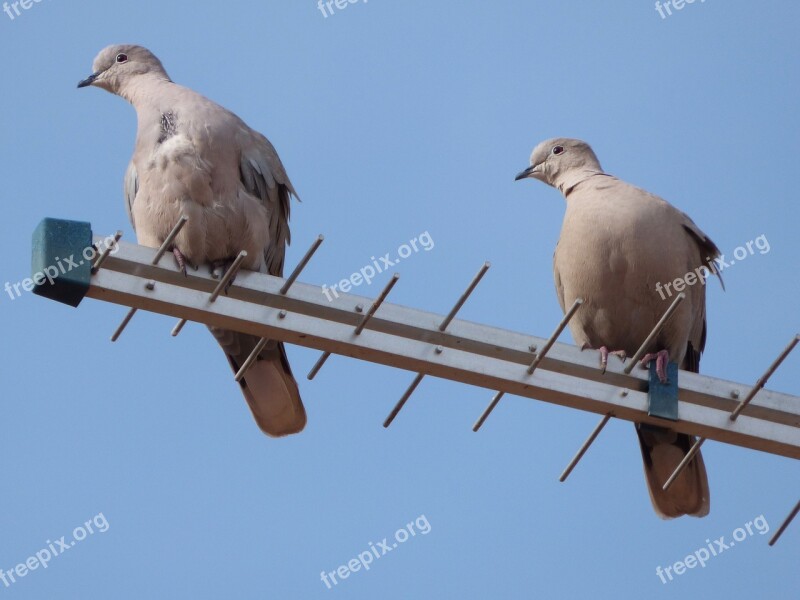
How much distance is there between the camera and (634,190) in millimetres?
7438

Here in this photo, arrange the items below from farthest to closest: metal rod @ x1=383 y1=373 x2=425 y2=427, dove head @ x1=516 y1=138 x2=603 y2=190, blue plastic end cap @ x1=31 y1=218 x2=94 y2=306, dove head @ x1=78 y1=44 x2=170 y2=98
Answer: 1. dove head @ x1=516 y1=138 x2=603 y2=190
2. dove head @ x1=78 y1=44 x2=170 y2=98
3. metal rod @ x1=383 y1=373 x2=425 y2=427
4. blue plastic end cap @ x1=31 y1=218 x2=94 y2=306

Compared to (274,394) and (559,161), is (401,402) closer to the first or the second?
(274,394)

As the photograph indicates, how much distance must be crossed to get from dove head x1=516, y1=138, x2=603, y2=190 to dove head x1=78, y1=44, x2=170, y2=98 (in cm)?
228

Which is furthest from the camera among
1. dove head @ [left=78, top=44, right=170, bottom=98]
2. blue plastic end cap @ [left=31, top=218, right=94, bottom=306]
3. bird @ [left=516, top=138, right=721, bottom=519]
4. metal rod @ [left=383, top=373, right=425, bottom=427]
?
dove head @ [left=78, top=44, right=170, bottom=98]

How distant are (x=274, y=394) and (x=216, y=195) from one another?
996 mm

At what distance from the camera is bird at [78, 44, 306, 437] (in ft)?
21.9

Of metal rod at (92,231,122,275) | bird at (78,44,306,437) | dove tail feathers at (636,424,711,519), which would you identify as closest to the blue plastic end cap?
metal rod at (92,231,122,275)

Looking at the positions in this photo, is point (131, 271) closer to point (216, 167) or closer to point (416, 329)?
point (416, 329)

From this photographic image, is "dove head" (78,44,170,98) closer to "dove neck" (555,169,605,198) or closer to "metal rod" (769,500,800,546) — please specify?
"dove neck" (555,169,605,198)

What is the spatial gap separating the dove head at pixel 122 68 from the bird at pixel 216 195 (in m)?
0.57

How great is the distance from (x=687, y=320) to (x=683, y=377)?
2484 mm

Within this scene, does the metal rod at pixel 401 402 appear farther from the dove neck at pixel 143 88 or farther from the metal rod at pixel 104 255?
the dove neck at pixel 143 88

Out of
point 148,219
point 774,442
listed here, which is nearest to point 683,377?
point 774,442

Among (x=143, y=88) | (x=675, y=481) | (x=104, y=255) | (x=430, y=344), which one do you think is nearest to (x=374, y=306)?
(x=430, y=344)
